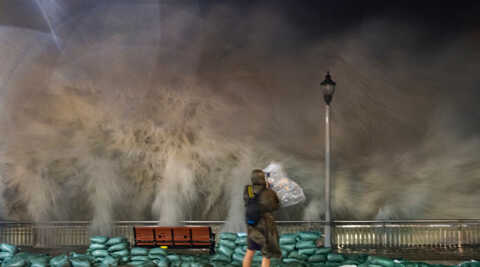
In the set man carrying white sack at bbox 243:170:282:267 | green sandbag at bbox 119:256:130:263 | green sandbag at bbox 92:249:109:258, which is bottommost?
green sandbag at bbox 119:256:130:263

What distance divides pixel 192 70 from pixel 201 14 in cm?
191

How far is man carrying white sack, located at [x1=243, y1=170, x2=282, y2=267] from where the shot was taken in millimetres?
7555

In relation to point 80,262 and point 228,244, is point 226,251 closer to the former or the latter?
point 228,244

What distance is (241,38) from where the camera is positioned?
15.8m

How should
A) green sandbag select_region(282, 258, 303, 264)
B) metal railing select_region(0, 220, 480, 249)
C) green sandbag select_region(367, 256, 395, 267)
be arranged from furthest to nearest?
metal railing select_region(0, 220, 480, 249), green sandbag select_region(282, 258, 303, 264), green sandbag select_region(367, 256, 395, 267)

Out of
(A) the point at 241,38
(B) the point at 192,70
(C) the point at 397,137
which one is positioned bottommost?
(C) the point at 397,137

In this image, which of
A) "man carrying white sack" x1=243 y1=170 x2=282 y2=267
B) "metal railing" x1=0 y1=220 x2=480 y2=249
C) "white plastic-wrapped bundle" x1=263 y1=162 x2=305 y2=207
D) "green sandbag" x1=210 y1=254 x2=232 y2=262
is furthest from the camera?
"white plastic-wrapped bundle" x1=263 y1=162 x2=305 y2=207

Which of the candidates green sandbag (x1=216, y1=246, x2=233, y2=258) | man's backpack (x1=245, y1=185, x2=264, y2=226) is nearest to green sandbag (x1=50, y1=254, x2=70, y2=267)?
green sandbag (x1=216, y1=246, x2=233, y2=258)

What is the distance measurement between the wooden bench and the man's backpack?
3.48 m

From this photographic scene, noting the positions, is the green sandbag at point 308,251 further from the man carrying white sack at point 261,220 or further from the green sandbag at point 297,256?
the man carrying white sack at point 261,220

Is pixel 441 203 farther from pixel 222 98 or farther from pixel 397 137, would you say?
pixel 222 98

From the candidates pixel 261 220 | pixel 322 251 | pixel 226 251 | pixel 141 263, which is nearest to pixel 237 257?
pixel 226 251

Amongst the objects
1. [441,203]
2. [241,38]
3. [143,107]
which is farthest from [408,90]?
[143,107]

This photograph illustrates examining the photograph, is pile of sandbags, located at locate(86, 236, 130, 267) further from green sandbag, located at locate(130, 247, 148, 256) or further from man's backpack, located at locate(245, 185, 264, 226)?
man's backpack, located at locate(245, 185, 264, 226)
